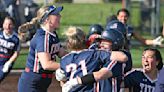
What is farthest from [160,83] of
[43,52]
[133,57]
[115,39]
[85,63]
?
[133,57]

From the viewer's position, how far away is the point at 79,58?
614 cm

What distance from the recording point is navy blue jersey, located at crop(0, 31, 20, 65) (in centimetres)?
1102

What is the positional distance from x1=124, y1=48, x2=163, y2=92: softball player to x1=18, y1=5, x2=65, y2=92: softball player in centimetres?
83

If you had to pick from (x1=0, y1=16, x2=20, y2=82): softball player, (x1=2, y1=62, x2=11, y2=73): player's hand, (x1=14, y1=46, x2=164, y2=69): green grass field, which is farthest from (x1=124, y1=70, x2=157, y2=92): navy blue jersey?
(x1=14, y1=46, x2=164, y2=69): green grass field

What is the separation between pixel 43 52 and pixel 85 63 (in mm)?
1257

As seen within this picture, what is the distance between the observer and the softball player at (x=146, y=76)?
6801 mm

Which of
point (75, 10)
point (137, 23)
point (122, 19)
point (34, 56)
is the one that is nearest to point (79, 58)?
point (34, 56)

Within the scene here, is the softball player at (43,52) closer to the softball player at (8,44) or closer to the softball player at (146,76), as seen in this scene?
the softball player at (146,76)

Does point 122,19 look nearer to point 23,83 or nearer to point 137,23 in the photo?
point 23,83

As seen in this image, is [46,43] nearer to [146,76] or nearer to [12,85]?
[146,76]

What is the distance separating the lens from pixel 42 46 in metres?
7.32

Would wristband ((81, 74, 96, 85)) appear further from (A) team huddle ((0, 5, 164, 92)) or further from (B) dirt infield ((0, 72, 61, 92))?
(B) dirt infield ((0, 72, 61, 92))

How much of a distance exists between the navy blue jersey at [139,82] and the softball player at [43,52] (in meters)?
0.81

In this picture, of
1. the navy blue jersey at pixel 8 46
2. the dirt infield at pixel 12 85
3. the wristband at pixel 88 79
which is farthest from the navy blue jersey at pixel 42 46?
the dirt infield at pixel 12 85
